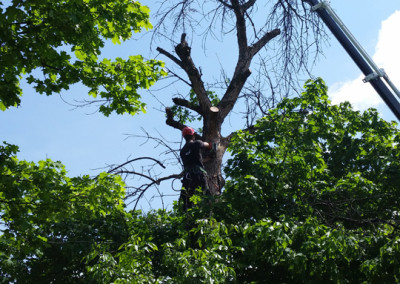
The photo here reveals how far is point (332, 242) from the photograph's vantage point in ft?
20.3

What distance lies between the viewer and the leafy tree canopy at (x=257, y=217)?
253 inches

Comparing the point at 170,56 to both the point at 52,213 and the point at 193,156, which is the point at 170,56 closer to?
the point at 193,156

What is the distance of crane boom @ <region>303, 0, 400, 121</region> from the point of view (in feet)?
23.2

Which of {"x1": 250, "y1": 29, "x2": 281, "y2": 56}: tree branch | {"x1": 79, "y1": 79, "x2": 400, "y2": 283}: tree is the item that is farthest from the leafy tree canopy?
{"x1": 250, "y1": 29, "x2": 281, "y2": 56}: tree branch

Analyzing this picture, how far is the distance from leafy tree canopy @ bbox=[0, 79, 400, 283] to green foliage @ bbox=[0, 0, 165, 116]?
109 cm

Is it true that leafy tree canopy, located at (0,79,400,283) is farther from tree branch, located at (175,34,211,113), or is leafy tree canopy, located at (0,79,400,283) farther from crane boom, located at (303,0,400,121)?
tree branch, located at (175,34,211,113)

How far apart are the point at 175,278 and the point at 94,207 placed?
2169 mm

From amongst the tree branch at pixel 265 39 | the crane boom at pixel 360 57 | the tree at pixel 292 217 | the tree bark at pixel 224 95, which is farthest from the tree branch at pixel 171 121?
the crane boom at pixel 360 57

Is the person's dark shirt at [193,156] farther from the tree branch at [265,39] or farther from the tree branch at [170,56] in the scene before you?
the tree branch at [265,39]

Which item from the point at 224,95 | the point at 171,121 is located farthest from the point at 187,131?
the point at 224,95

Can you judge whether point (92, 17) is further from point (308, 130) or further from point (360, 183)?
point (360, 183)

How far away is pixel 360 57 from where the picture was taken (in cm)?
737

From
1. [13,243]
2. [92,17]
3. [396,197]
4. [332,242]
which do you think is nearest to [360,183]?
[396,197]

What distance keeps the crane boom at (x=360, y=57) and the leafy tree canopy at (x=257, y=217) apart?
141 centimetres
